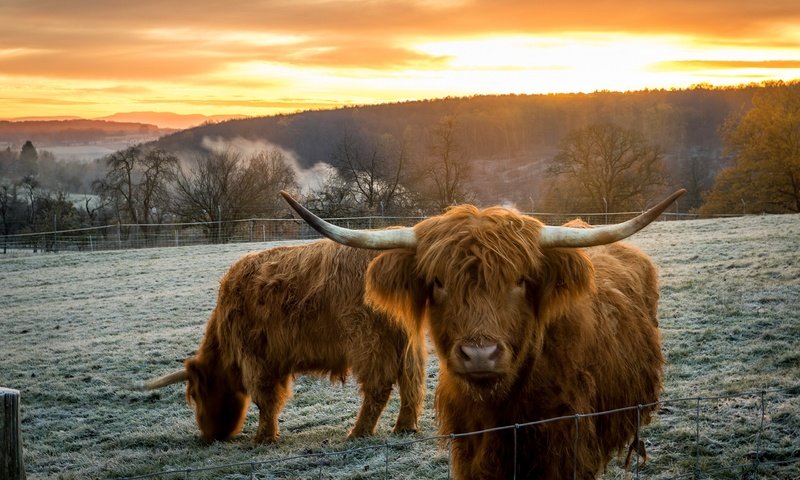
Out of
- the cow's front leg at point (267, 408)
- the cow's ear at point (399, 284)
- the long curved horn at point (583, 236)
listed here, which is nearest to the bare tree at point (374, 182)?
the cow's front leg at point (267, 408)

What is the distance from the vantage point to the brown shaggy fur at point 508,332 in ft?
11.8

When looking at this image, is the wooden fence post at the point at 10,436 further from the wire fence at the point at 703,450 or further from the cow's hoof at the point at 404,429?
the cow's hoof at the point at 404,429

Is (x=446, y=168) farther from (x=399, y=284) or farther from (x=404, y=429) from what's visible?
(x=399, y=284)

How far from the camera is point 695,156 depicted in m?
102

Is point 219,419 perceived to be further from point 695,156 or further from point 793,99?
point 695,156

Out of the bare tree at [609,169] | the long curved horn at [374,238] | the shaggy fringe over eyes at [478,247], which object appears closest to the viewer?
the shaggy fringe over eyes at [478,247]

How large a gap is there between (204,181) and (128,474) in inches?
1655

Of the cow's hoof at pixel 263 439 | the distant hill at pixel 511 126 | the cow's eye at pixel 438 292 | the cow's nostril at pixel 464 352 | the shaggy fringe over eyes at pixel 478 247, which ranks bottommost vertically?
the cow's hoof at pixel 263 439

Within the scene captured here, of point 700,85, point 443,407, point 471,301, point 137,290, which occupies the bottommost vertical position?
point 137,290

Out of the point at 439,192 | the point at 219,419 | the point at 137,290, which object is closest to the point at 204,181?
the point at 439,192

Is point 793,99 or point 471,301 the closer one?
point 471,301

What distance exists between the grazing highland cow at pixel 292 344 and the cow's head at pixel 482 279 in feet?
8.58

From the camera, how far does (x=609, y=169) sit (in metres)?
45.1

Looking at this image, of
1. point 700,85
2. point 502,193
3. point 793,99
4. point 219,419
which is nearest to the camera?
point 219,419
